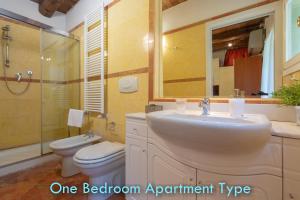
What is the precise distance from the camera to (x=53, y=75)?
8.79 ft

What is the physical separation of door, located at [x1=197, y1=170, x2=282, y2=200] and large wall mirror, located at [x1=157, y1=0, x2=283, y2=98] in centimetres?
60

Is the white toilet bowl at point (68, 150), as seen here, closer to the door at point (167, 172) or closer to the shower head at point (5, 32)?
the door at point (167, 172)

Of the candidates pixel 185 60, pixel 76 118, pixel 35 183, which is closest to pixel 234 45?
pixel 185 60

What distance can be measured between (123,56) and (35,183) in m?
1.74

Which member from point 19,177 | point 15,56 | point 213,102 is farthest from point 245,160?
point 15,56

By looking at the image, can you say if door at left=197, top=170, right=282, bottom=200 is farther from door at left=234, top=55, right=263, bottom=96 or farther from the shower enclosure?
the shower enclosure

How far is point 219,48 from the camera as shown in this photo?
4.29 feet

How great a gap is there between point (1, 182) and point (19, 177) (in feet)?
0.52

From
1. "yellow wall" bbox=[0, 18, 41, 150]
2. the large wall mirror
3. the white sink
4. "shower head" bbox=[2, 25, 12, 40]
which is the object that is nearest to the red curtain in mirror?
the large wall mirror

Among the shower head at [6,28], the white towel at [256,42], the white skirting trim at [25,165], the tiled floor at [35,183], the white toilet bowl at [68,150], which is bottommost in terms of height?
the tiled floor at [35,183]

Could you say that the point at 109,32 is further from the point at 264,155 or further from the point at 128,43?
the point at 264,155

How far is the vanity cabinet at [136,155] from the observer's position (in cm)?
126

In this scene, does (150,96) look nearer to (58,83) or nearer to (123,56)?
(123,56)

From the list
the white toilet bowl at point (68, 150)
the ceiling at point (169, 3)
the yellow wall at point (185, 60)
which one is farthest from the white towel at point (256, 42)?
the white toilet bowl at point (68, 150)
